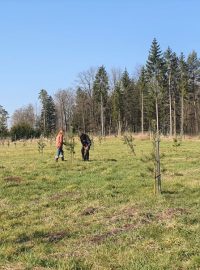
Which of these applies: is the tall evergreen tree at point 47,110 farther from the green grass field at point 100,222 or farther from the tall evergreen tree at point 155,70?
the green grass field at point 100,222

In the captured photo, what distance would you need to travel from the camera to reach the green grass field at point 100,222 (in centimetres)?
658

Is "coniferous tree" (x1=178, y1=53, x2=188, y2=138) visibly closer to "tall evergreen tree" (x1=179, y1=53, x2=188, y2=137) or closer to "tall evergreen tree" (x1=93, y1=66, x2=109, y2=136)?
"tall evergreen tree" (x1=179, y1=53, x2=188, y2=137)

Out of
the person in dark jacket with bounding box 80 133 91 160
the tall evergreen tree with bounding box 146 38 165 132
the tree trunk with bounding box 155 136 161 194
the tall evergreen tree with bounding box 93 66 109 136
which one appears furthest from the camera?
the tall evergreen tree with bounding box 93 66 109 136

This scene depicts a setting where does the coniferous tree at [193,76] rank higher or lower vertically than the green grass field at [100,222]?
higher

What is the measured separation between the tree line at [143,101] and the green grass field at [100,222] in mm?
56372

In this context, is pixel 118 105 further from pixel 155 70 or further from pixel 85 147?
pixel 85 147

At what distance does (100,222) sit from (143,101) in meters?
80.6

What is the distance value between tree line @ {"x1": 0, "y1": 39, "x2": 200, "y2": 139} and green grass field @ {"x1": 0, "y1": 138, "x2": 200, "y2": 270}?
56.4 m

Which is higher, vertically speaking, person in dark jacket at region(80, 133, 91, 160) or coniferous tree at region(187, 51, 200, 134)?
coniferous tree at region(187, 51, 200, 134)

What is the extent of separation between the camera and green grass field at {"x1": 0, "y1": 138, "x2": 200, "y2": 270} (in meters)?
6.58

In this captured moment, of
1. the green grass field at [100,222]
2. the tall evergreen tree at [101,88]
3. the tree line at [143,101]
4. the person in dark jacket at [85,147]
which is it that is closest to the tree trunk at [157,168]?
the green grass field at [100,222]

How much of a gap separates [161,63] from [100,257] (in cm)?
7520

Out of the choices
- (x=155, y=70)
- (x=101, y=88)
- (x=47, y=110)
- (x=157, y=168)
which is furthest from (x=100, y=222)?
(x=47, y=110)

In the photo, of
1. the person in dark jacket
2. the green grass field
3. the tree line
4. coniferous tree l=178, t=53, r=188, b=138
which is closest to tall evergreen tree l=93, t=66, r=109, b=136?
the tree line
